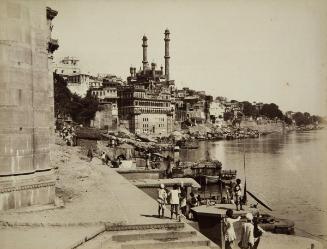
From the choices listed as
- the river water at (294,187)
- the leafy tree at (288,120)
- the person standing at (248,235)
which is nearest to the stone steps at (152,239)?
the person standing at (248,235)

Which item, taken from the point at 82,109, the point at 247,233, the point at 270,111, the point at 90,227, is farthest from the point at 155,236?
the point at 270,111

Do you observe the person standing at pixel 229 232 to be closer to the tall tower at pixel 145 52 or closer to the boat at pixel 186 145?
the boat at pixel 186 145

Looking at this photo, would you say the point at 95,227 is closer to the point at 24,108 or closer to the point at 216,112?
the point at 24,108

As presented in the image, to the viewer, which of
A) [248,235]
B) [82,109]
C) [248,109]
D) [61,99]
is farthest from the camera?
[248,109]

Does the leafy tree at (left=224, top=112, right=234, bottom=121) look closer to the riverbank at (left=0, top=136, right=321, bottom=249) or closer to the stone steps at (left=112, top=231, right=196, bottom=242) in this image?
the riverbank at (left=0, top=136, right=321, bottom=249)

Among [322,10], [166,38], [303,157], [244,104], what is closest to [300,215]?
[322,10]

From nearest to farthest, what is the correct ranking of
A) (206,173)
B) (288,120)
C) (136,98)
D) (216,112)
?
(206,173), (136,98), (216,112), (288,120)

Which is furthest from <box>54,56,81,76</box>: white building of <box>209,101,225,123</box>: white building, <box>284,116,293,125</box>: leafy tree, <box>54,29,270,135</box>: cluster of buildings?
<box>284,116,293,125</box>: leafy tree

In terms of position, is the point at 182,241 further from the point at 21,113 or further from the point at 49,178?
the point at 21,113
